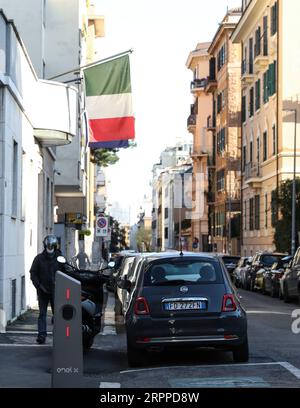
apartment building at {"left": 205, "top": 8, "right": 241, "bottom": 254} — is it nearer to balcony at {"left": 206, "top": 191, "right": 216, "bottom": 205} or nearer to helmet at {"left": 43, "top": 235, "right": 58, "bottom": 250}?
balcony at {"left": 206, "top": 191, "right": 216, "bottom": 205}

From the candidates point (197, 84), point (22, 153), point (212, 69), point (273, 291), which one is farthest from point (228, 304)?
point (197, 84)

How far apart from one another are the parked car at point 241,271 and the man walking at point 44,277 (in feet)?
85.3

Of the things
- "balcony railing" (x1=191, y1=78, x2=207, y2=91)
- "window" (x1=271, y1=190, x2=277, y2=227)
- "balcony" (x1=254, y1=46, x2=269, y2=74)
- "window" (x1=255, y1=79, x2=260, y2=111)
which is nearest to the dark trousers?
"window" (x1=271, y1=190, x2=277, y2=227)

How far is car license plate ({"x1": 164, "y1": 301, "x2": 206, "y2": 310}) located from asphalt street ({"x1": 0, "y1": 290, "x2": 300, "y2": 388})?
779 millimetres

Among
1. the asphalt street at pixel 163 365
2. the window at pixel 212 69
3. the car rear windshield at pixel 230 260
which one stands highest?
the window at pixel 212 69

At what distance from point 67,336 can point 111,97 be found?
47.7 ft

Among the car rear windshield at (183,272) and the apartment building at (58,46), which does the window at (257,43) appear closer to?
the apartment building at (58,46)

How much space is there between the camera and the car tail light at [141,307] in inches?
480

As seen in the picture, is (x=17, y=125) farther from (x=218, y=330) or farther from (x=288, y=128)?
(x=288, y=128)

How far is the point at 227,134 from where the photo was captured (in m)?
71.4

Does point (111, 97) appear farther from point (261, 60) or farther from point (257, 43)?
point (257, 43)

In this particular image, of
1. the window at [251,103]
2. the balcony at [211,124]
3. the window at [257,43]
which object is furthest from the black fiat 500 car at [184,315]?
the balcony at [211,124]

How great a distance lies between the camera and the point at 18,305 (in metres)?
19.4

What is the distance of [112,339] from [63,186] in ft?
58.5
